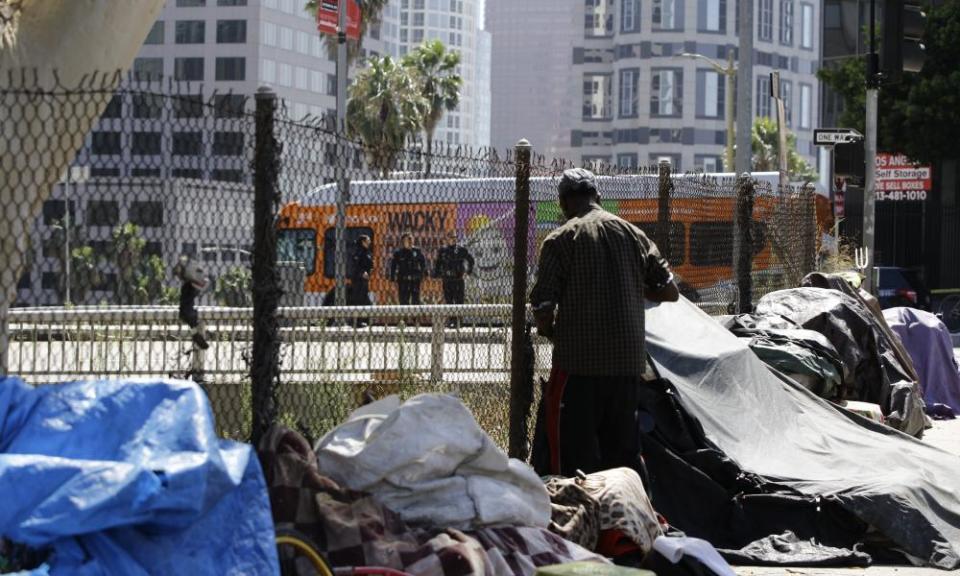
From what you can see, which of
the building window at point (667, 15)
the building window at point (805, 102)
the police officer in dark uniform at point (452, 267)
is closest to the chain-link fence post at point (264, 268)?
Result: the police officer in dark uniform at point (452, 267)

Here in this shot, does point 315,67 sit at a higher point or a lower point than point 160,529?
higher

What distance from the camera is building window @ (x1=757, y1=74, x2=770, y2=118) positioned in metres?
120

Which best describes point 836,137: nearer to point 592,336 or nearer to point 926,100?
point 592,336

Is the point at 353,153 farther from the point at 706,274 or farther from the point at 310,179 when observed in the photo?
the point at 706,274

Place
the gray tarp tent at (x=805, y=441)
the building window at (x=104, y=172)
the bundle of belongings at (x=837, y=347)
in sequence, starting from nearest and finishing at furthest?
1. the building window at (x=104, y=172)
2. the gray tarp tent at (x=805, y=441)
3. the bundle of belongings at (x=837, y=347)

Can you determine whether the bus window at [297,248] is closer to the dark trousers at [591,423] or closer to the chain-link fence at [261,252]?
the chain-link fence at [261,252]

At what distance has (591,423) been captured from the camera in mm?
6988

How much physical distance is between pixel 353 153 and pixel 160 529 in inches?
112

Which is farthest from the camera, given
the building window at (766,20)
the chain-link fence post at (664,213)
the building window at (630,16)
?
the building window at (766,20)

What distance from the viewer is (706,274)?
511 inches

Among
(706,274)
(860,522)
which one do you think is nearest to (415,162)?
(860,522)

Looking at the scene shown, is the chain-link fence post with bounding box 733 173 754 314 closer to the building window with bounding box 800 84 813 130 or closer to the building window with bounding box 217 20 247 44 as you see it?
the building window with bounding box 217 20 247 44

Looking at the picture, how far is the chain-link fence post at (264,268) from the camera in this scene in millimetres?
5492

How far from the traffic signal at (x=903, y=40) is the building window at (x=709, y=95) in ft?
349
